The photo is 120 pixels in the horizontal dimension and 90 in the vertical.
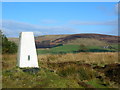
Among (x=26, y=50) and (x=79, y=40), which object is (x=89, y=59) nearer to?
(x=26, y=50)

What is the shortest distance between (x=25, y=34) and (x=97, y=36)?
44.3 metres

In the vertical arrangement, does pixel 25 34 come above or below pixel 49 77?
above

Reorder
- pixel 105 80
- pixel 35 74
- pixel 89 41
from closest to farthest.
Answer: pixel 105 80 < pixel 35 74 < pixel 89 41

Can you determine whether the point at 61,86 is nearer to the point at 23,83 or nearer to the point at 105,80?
the point at 23,83

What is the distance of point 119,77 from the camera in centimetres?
1085

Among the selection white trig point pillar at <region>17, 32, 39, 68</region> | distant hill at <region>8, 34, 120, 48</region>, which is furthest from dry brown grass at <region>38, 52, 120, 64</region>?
distant hill at <region>8, 34, 120, 48</region>

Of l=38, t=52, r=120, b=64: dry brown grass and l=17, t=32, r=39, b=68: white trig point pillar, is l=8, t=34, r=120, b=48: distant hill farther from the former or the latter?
l=17, t=32, r=39, b=68: white trig point pillar

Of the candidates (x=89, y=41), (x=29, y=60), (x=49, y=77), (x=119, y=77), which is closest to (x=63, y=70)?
(x=49, y=77)

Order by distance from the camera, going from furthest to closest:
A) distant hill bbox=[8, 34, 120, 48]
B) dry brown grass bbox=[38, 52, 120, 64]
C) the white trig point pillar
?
distant hill bbox=[8, 34, 120, 48], dry brown grass bbox=[38, 52, 120, 64], the white trig point pillar

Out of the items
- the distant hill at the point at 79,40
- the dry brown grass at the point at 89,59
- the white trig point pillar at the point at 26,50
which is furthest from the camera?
the distant hill at the point at 79,40

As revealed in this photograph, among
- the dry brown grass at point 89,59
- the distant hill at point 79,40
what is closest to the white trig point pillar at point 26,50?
the dry brown grass at point 89,59

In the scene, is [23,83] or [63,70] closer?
[23,83]

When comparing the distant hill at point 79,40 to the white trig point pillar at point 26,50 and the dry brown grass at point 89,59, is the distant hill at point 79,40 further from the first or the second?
the white trig point pillar at point 26,50

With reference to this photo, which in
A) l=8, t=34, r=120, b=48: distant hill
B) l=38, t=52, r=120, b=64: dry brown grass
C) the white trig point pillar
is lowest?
l=38, t=52, r=120, b=64: dry brown grass
